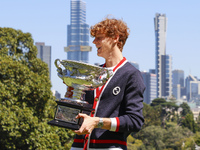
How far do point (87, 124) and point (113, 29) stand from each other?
926 millimetres

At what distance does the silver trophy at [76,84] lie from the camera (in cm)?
355

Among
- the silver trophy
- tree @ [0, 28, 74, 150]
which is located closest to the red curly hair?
the silver trophy

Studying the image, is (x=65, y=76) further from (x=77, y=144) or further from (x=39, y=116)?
(x=39, y=116)

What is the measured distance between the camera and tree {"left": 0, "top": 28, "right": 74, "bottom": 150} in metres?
19.8

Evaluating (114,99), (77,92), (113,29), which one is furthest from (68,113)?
(113,29)

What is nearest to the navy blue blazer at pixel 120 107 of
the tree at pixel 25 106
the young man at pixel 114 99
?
the young man at pixel 114 99

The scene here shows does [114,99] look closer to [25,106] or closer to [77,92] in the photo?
[77,92]

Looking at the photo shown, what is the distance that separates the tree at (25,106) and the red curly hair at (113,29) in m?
16.1

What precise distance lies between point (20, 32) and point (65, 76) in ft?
74.0

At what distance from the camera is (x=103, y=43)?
12.8 ft

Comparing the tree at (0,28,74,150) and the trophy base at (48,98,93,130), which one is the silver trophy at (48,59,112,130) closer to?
the trophy base at (48,98,93,130)

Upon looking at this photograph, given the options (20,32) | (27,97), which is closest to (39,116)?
(27,97)

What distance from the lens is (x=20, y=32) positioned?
25.7 m

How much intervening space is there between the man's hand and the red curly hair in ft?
2.66
